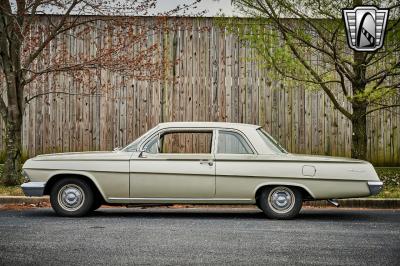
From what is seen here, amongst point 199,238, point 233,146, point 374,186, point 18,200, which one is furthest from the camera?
point 18,200

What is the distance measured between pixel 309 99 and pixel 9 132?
22.1 ft

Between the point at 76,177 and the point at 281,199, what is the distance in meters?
3.06

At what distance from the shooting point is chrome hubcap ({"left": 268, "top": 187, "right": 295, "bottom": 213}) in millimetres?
11117

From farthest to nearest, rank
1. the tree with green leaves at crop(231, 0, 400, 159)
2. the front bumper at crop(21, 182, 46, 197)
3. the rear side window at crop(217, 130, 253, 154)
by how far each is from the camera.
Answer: the tree with green leaves at crop(231, 0, 400, 159)
the front bumper at crop(21, 182, 46, 197)
the rear side window at crop(217, 130, 253, 154)

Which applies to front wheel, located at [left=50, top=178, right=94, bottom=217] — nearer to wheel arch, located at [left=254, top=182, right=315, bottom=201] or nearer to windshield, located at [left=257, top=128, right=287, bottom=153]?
wheel arch, located at [left=254, top=182, right=315, bottom=201]

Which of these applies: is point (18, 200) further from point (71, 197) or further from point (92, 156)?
point (92, 156)

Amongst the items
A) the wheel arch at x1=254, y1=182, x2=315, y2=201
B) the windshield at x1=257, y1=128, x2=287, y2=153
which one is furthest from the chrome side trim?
the windshield at x1=257, y1=128, x2=287, y2=153

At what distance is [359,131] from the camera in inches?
613

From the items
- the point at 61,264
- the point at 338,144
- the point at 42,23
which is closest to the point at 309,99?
the point at 338,144

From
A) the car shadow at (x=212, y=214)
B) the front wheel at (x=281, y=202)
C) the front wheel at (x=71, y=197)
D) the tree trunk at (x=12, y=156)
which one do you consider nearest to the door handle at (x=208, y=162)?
the front wheel at (x=281, y=202)

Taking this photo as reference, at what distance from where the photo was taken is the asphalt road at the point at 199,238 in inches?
308

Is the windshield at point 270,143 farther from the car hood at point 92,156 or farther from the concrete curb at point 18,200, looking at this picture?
→ the concrete curb at point 18,200

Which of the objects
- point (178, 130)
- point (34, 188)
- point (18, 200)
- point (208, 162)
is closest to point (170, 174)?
point (208, 162)

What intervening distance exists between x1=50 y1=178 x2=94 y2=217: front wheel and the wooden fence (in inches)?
237
